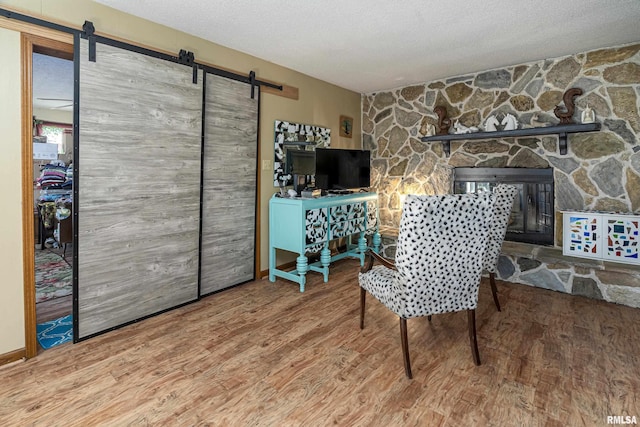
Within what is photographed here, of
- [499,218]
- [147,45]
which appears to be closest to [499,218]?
[499,218]

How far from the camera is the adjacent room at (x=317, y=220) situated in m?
1.91

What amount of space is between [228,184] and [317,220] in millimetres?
966

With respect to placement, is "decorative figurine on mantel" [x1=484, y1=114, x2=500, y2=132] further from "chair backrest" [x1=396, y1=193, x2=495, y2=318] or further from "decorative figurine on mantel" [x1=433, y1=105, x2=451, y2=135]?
"chair backrest" [x1=396, y1=193, x2=495, y2=318]

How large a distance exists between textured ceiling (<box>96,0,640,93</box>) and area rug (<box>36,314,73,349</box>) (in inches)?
94.7

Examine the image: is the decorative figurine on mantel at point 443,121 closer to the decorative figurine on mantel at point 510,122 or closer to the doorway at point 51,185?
the decorative figurine on mantel at point 510,122

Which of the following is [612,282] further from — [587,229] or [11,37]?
[11,37]

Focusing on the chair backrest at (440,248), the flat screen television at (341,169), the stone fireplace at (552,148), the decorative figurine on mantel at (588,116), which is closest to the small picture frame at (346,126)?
the flat screen television at (341,169)

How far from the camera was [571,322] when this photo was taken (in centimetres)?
273

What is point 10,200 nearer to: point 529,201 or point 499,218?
point 499,218

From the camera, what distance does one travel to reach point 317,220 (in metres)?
3.57

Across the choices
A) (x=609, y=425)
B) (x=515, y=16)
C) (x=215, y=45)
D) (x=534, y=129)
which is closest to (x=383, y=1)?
(x=515, y=16)

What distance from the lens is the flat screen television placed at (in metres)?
4.02

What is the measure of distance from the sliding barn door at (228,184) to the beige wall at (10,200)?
1283mm

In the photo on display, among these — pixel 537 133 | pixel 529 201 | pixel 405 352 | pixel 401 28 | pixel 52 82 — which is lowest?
pixel 405 352
